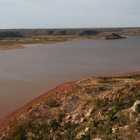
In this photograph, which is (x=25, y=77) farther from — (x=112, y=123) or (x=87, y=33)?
(x=87, y=33)

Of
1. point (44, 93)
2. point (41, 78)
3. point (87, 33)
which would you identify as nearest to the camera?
point (44, 93)

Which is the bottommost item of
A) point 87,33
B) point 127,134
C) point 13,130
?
point 13,130

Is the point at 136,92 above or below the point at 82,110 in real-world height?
above

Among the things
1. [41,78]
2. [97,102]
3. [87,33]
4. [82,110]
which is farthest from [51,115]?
[87,33]

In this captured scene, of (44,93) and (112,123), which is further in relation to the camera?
(44,93)

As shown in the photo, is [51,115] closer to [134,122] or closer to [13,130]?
[13,130]

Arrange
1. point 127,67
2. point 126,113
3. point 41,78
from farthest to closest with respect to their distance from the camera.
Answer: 1. point 127,67
2. point 41,78
3. point 126,113
